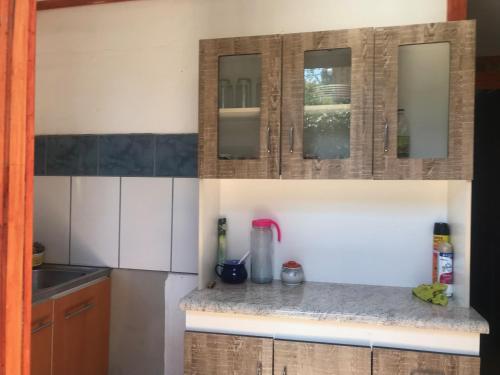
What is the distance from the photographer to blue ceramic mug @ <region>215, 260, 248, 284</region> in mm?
1708

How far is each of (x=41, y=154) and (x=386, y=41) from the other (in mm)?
1820

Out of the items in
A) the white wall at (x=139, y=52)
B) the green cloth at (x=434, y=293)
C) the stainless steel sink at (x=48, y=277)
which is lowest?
the stainless steel sink at (x=48, y=277)

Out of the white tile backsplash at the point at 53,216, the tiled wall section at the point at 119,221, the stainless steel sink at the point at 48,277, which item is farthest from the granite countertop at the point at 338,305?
the white tile backsplash at the point at 53,216

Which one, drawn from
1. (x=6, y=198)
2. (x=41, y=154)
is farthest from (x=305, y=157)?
(x=41, y=154)

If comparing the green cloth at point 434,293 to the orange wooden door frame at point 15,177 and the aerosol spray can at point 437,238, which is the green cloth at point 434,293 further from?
the orange wooden door frame at point 15,177

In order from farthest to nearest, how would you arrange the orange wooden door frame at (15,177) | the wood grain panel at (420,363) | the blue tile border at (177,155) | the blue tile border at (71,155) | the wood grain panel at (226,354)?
the blue tile border at (71,155) < the blue tile border at (177,155) < the wood grain panel at (226,354) < the wood grain panel at (420,363) < the orange wooden door frame at (15,177)

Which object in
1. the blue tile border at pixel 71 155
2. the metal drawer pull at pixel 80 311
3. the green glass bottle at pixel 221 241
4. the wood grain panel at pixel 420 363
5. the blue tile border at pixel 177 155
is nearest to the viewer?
the wood grain panel at pixel 420 363

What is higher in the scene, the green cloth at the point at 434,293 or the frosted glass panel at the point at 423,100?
the frosted glass panel at the point at 423,100

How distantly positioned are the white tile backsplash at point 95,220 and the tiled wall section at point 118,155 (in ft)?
0.21

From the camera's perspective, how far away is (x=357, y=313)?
1359 millimetres

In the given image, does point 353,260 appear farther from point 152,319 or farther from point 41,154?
point 41,154

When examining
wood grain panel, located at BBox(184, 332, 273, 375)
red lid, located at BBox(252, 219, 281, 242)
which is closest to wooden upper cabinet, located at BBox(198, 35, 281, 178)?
red lid, located at BBox(252, 219, 281, 242)

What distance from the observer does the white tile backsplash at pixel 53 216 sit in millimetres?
2064

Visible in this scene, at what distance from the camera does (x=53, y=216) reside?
207cm
